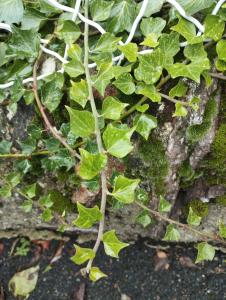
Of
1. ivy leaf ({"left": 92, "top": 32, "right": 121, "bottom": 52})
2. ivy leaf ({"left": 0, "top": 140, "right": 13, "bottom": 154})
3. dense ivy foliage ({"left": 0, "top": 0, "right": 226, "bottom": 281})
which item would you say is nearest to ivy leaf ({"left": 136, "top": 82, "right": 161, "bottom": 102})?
dense ivy foliage ({"left": 0, "top": 0, "right": 226, "bottom": 281})

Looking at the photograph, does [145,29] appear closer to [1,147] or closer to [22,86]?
[22,86]

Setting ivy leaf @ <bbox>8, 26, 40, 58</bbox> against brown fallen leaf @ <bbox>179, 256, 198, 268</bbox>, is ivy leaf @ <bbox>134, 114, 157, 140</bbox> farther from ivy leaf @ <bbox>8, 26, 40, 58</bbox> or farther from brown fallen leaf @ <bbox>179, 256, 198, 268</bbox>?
brown fallen leaf @ <bbox>179, 256, 198, 268</bbox>

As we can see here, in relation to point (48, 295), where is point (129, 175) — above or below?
above

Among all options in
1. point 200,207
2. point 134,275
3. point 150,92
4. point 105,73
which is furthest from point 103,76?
point 134,275

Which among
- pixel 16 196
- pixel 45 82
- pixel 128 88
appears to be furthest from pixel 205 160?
pixel 16 196

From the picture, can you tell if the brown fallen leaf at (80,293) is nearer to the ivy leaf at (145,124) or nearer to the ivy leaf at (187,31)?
the ivy leaf at (145,124)
